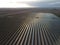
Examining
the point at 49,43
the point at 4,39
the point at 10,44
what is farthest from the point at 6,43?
the point at 49,43

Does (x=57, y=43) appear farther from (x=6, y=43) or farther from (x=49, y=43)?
(x=6, y=43)

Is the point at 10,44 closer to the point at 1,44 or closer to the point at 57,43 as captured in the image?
the point at 1,44

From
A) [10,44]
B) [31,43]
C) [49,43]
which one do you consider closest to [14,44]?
[10,44]

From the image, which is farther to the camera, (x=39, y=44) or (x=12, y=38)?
(x=12, y=38)

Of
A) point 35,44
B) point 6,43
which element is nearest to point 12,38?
point 6,43

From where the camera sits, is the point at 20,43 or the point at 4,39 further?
the point at 4,39

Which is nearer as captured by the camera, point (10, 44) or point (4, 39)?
point (10, 44)

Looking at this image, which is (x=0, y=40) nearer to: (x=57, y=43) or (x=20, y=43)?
(x=20, y=43)
